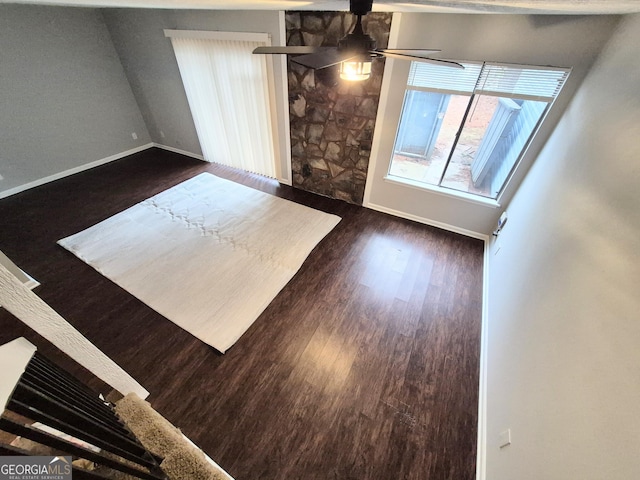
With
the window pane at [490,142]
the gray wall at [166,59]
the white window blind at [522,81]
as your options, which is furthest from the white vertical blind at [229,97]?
the window pane at [490,142]

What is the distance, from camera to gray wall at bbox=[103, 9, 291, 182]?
295 cm

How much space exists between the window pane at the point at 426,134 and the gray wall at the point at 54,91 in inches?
192

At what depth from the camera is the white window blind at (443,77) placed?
2.38 m

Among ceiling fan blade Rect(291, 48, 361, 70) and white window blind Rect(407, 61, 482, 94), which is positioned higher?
ceiling fan blade Rect(291, 48, 361, 70)

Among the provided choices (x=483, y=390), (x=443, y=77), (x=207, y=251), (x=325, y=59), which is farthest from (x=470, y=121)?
(x=207, y=251)

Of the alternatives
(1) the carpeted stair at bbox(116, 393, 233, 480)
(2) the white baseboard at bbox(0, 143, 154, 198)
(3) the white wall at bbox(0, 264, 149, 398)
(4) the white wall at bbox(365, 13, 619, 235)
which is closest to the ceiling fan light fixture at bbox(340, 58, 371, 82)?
(4) the white wall at bbox(365, 13, 619, 235)

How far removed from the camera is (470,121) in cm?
265

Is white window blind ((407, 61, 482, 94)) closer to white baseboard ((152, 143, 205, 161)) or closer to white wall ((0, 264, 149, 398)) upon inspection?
white wall ((0, 264, 149, 398))

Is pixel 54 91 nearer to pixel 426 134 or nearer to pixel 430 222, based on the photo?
pixel 426 134

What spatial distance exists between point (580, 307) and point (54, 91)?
245 inches

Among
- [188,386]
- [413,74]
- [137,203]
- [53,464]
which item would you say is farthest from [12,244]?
[413,74]

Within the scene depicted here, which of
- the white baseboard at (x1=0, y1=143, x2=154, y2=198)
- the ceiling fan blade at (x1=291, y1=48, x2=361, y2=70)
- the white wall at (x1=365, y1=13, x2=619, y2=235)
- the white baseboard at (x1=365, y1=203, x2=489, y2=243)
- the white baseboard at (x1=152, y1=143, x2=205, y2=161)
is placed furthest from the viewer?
the white baseboard at (x1=152, y1=143, x2=205, y2=161)

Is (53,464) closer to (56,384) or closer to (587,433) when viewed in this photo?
(56,384)

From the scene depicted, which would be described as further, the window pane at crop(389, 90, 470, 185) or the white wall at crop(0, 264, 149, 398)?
the window pane at crop(389, 90, 470, 185)
